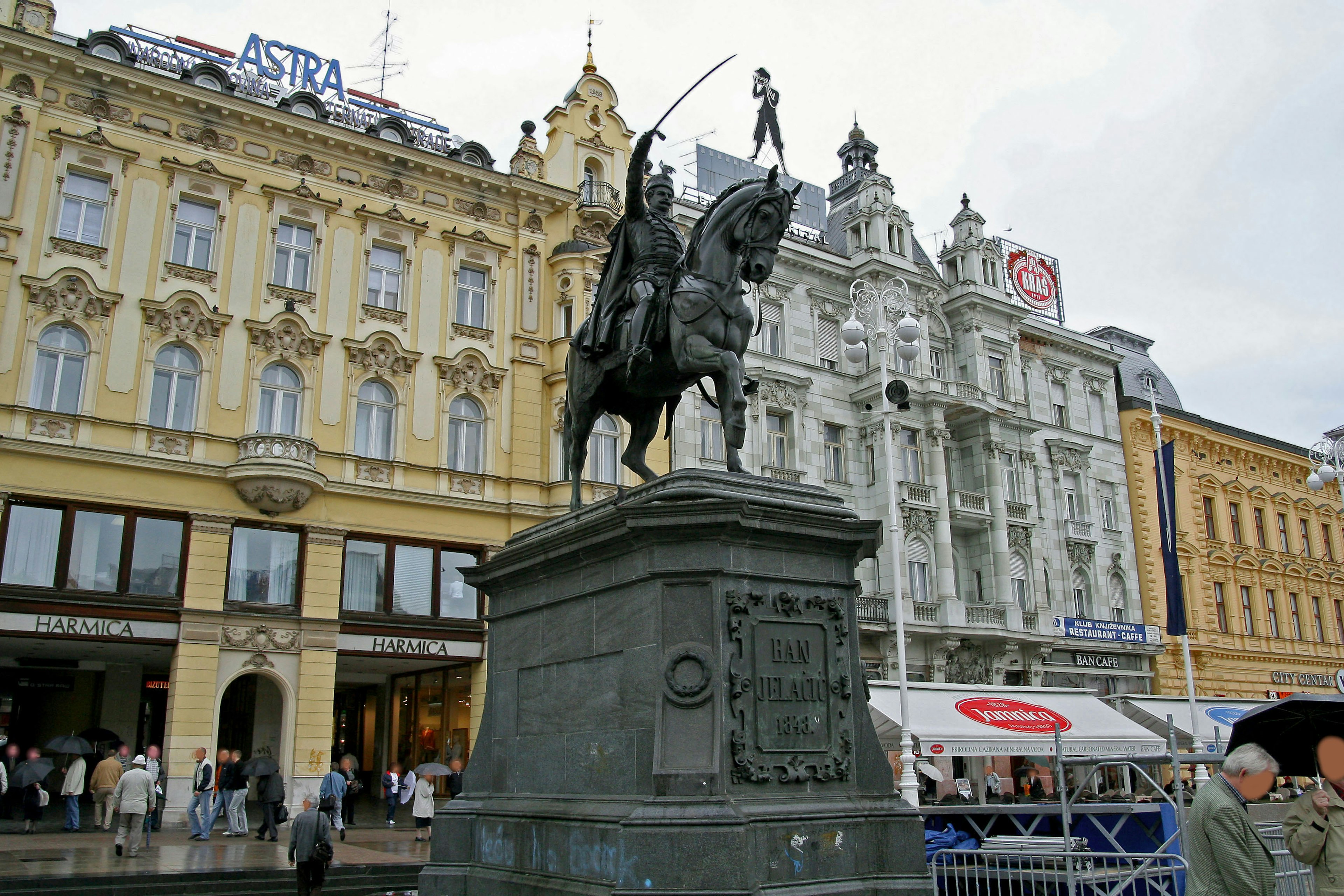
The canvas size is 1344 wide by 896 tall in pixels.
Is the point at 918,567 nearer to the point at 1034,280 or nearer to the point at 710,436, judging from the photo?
the point at 710,436

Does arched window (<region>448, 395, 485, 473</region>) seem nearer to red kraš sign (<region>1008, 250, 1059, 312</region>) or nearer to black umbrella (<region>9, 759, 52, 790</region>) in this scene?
black umbrella (<region>9, 759, 52, 790</region>)

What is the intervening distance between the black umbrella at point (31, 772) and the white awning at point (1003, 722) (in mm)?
15838

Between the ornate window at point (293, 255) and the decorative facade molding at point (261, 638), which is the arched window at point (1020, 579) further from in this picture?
the ornate window at point (293, 255)

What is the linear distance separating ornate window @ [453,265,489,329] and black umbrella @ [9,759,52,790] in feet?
46.8

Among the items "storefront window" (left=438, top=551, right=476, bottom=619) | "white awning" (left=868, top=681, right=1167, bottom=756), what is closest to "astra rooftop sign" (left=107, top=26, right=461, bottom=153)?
"storefront window" (left=438, top=551, right=476, bottom=619)

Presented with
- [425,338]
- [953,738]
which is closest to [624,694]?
[953,738]

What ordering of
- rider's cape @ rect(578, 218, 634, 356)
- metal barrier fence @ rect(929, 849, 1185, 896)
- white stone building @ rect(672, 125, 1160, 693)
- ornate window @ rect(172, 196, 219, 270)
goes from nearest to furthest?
metal barrier fence @ rect(929, 849, 1185, 896) < rider's cape @ rect(578, 218, 634, 356) < ornate window @ rect(172, 196, 219, 270) < white stone building @ rect(672, 125, 1160, 693)

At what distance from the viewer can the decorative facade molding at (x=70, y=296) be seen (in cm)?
2398

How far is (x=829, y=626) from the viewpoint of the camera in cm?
820

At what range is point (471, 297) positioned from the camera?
30.3 meters

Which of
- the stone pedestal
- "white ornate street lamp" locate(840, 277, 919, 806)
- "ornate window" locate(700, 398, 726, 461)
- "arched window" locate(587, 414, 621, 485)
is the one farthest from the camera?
"ornate window" locate(700, 398, 726, 461)

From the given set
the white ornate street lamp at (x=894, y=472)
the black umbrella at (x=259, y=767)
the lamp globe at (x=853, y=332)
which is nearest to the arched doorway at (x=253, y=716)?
the black umbrella at (x=259, y=767)

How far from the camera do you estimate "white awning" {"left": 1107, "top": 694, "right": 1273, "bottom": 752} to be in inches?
1085

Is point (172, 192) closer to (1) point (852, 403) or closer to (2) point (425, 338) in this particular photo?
(2) point (425, 338)
